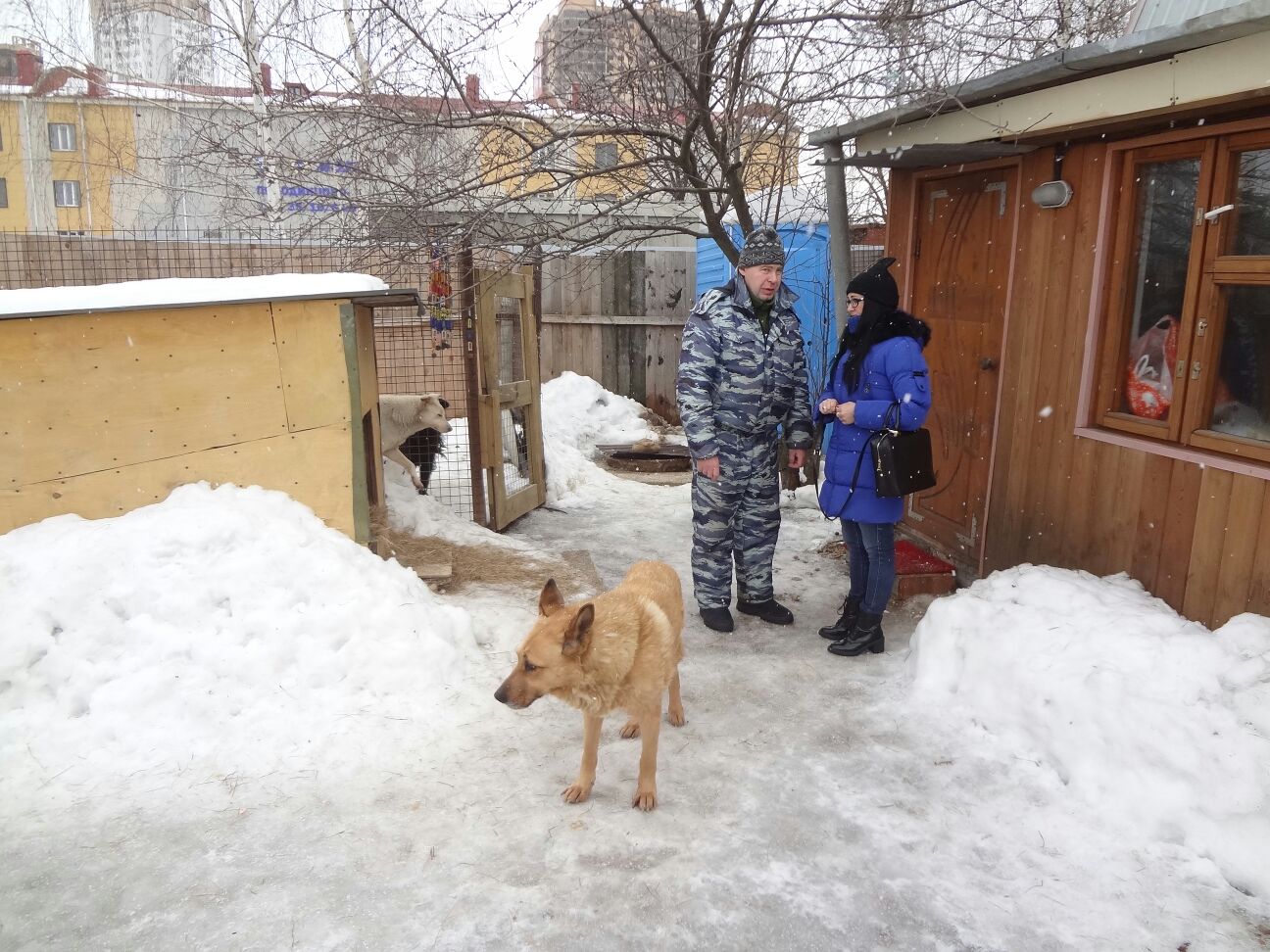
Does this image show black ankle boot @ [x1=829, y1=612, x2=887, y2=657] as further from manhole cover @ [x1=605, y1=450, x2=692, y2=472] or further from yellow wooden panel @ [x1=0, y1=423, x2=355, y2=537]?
manhole cover @ [x1=605, y1=450, x2=692, y2=472]

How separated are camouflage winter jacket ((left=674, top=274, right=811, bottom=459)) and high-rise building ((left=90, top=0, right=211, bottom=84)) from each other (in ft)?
34.3

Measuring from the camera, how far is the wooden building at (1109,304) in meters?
3.45

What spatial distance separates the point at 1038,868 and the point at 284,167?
21.2ft

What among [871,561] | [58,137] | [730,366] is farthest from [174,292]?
[58,137]

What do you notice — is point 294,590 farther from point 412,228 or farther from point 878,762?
point 412,228

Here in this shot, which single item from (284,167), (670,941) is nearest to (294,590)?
(670,941)

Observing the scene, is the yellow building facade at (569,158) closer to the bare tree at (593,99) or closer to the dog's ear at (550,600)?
the bare tree at (593,99)

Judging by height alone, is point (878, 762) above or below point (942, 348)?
below

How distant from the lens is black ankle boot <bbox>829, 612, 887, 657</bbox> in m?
4.40

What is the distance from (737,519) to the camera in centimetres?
491

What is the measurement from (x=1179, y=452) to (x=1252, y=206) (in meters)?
1.10

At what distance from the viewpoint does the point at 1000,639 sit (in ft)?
12.3

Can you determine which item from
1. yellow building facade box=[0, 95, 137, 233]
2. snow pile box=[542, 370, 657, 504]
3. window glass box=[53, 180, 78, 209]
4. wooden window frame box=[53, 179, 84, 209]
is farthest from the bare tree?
window glass box=[53, 180, 78, 209]

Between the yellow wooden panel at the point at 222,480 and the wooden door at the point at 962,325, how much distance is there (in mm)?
3851
